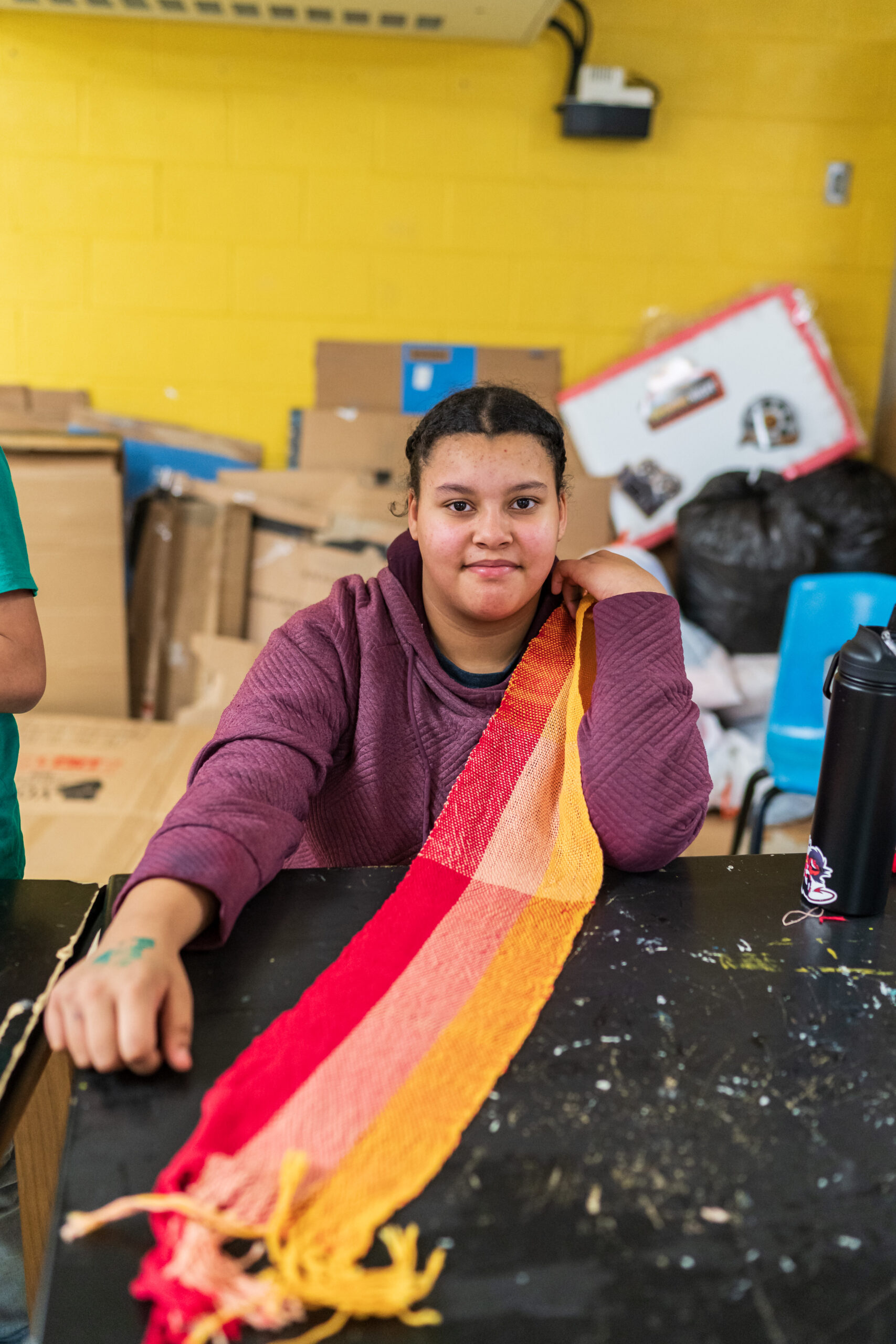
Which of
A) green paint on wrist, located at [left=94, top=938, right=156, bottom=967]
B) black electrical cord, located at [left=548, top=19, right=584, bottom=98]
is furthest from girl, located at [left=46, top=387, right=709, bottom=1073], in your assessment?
black electrical cord, located at [left=548, top=19, right=584, bottom=98]

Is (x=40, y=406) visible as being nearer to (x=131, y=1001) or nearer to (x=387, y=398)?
(x=387, y=398)

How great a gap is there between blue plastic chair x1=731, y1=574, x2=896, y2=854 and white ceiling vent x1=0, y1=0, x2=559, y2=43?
5.91ft

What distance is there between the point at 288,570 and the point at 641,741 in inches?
91.2

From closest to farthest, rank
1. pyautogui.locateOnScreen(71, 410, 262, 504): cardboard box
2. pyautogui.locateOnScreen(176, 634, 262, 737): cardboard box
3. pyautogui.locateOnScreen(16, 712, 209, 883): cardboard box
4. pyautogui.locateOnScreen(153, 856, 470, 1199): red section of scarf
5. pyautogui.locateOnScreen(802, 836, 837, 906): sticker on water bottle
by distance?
pyautogui.locateOnScreen(153, 856, 470, 1199): red section of scarf < pyautogui.locateOnScreen(802, 836, 837, 906): sticker on water bottle < pyautogui.locateOnScreen(16, 712, 209, 883): cardboard box < pyautogui.locateOnScreen(176, 634, 262, 737): cardboard box < pyautogui.locateOnScreen(71, 410, 262, 504): cardboard box

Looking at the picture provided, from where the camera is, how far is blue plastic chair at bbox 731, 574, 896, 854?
93.8 inches

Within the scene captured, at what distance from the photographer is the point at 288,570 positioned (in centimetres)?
336

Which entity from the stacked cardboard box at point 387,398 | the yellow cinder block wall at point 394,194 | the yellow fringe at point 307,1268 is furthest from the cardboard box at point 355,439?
the yellow fringe at point 307,1268

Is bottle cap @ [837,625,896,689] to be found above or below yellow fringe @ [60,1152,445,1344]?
above

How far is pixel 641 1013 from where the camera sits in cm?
85

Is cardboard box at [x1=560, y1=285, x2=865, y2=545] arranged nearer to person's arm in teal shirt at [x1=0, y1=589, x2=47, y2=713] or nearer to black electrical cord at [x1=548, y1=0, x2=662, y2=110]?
black electrical cord at [x1=548, y1=0, x2=662, y2=110]

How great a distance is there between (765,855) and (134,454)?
9.14 feet

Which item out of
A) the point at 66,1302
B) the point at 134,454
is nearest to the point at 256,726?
the point at 66,1302

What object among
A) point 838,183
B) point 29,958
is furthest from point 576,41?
point 29,958

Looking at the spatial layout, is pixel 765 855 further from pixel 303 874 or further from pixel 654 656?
pixel 303 874
